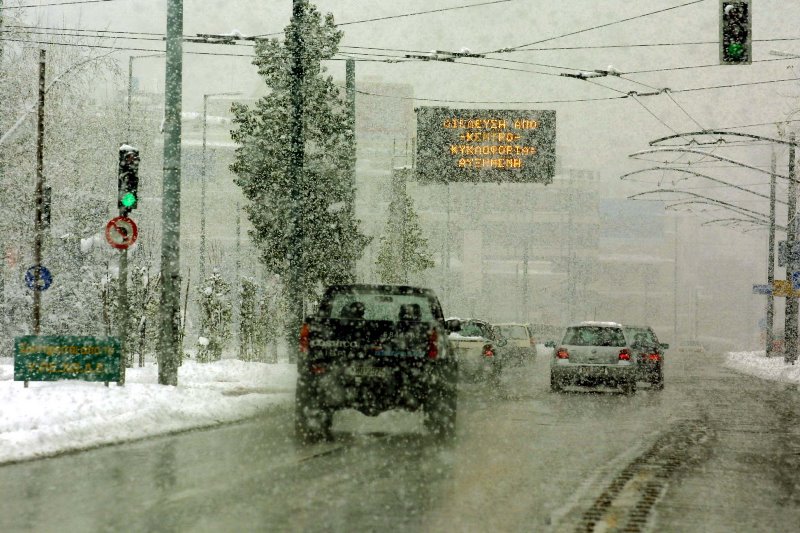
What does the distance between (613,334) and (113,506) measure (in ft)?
61.2

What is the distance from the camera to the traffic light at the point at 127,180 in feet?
62.0

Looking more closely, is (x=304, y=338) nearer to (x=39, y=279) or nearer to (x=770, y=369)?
(x=39, y=279)

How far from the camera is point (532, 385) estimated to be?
98.1ft

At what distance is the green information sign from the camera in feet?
56.6

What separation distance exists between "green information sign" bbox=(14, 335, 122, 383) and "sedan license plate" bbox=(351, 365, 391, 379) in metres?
4.69

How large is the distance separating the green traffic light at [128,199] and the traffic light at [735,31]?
941 cm

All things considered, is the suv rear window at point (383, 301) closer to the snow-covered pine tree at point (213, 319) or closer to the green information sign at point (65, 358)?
the green information sign at point (65, 358)

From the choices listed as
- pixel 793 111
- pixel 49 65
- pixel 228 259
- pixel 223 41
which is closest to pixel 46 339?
pixel 223 41

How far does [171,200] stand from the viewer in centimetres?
1986

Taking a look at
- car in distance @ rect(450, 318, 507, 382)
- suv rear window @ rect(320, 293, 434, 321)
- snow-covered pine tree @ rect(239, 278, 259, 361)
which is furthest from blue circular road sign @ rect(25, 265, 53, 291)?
snow-covered pine tree @ rect(239, 278, 259, 361)

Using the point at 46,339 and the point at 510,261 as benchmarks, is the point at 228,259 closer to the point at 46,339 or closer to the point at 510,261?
the point at 510,261

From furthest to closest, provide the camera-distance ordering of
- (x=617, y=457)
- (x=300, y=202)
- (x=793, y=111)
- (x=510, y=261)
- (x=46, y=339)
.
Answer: (x=510, y=261)
(x=793, y=111)
(x=300, y=202)
(x=46, y=339)
(x=617, y=457)

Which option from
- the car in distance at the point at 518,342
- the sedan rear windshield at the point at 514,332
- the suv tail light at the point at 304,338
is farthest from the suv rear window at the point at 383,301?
the sedan rear windshield at the point at 514,332

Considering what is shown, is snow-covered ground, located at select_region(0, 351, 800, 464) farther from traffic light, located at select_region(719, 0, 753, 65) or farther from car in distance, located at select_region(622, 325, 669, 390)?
car in distance, located at select_region(622, 325, 669, 390)
